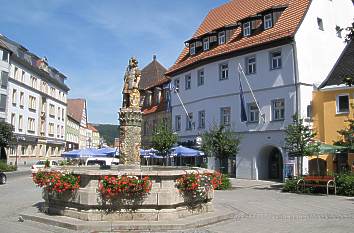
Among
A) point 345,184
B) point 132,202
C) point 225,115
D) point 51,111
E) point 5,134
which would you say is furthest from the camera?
point 51,111

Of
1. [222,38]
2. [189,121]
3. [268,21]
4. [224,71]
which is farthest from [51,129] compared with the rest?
[268,21]

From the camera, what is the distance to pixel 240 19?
109ft

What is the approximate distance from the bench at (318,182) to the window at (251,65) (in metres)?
11.2

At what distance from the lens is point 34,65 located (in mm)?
59906

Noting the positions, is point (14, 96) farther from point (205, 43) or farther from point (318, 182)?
point (318, 182)

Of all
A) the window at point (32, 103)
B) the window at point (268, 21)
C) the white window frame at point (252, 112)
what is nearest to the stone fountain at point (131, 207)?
the white window frame at point (252, 112)

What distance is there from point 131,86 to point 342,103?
57.9 feet

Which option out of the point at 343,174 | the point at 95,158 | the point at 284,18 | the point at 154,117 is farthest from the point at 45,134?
the point at 343,174

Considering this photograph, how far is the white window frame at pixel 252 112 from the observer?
98.9 ft

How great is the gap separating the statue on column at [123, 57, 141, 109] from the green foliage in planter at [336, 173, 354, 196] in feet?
35.6

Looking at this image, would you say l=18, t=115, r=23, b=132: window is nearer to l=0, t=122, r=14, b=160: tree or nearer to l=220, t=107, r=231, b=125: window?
l=0, t=122, r=14, b=160: tree

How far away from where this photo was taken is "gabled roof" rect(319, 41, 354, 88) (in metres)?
27.8

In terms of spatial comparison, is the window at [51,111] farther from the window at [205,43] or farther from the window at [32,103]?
the window at [205,43]

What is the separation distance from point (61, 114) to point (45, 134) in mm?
10767
